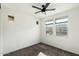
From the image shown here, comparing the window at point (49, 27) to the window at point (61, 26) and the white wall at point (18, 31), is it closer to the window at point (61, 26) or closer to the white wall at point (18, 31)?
the window at point (61, 26)

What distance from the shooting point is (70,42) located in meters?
2.96

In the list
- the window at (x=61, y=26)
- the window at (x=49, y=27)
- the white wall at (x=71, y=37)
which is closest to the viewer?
the white wall at (x=71, y=37)

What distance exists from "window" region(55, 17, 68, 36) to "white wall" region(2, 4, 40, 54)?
174 centimetres

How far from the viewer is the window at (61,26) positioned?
3326 mm

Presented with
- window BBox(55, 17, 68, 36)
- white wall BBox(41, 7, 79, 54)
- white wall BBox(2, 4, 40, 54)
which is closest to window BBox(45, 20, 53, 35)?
window BBox(55, 17, 68, 36)

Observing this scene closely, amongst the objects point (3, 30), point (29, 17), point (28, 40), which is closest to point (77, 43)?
point (28, 40)

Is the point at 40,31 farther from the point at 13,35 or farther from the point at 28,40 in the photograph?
the point at 13,35

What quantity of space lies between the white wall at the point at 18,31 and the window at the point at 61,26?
5.70ft

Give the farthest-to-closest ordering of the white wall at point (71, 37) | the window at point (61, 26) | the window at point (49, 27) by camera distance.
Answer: the window at point (49, 27)
the window at point (61, 26)
the white wall at point (71, 37)

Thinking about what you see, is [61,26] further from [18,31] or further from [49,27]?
[18,31]

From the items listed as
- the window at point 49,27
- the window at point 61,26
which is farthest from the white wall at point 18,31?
the window at point 61,26

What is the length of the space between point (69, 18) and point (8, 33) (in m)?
3.34

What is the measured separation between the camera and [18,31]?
10.9ft

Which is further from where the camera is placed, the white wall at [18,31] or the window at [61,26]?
the window at [61,26]
